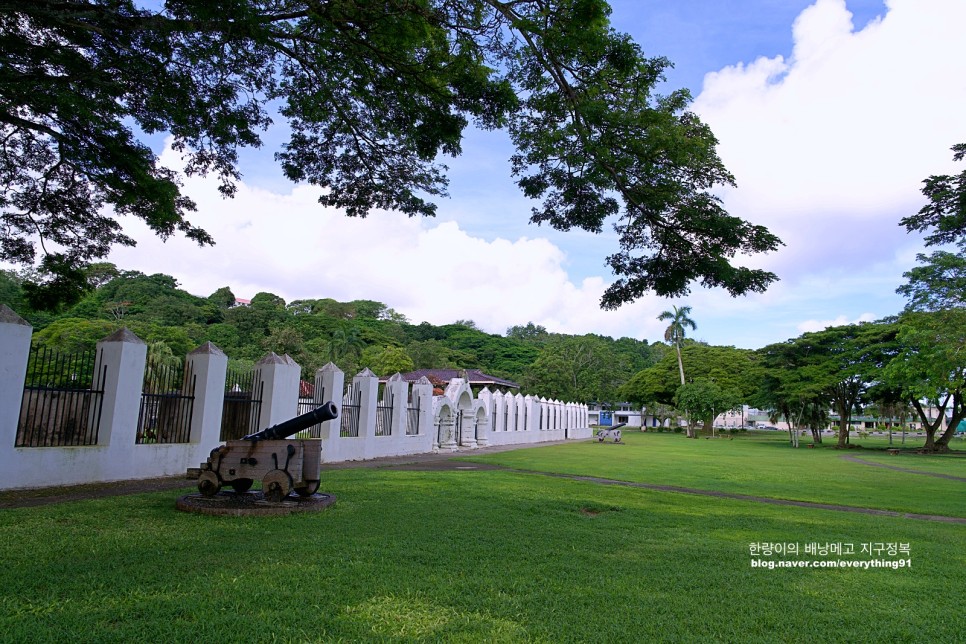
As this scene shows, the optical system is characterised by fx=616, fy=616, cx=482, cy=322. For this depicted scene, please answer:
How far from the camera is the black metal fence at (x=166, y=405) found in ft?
33.5

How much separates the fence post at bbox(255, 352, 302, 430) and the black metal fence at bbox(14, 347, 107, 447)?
342cm

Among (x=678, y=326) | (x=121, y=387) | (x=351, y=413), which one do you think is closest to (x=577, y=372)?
(x=678, y=326)

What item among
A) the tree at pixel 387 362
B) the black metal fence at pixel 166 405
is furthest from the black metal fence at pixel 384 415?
the tree at pixel 387 362

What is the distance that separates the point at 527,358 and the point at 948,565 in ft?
228

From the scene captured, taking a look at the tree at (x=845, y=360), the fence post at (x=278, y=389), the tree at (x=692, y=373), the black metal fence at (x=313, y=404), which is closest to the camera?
the fence post at (x=278, y=389)

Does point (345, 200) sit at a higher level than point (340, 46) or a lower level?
lower

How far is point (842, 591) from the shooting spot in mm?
4488

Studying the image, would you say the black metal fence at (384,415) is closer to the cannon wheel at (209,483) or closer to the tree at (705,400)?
the cannon wheel at (209,483)

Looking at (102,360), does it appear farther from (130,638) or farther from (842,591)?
(842,591)

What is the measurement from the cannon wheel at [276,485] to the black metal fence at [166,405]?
426 centimetres

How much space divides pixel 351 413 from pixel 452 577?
38.7ft

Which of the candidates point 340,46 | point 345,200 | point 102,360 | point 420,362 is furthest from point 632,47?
point 420,362

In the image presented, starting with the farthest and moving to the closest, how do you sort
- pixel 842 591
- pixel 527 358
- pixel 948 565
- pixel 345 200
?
1. pixel 527 358
2. pixel 345 200
3. pixel 948 565
4. pixel 842 591

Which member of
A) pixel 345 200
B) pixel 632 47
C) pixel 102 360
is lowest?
pixel 102 360
